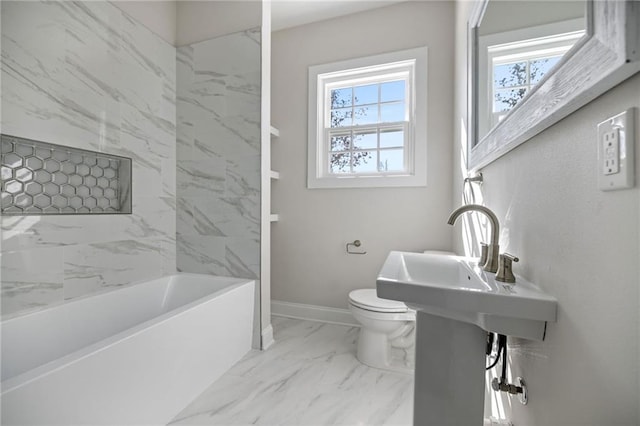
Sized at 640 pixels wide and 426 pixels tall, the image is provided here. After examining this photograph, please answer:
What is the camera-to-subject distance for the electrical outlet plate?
0.46 m

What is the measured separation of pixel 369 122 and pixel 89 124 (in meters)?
2.13

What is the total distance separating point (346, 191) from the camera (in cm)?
262

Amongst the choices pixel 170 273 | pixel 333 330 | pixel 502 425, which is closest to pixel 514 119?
pixel 502 425

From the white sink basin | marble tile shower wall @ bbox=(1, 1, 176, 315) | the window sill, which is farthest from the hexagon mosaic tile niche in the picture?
the white sink basin

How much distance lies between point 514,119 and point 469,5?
4.19 feet

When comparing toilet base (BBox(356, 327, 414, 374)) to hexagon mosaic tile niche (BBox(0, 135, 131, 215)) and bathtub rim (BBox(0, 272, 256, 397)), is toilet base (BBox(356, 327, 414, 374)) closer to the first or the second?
bathtub rim (BBox(0, 272, 256, 397))

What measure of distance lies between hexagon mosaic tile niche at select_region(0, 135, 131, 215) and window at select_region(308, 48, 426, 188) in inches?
60.7

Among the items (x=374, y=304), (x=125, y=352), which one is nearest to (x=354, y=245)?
(x=374, y=304)

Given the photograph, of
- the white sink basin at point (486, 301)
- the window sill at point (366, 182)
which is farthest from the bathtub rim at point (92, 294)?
the white sink basin at point (486, 301)

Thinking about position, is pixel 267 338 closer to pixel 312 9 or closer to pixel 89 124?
pixel 89 124

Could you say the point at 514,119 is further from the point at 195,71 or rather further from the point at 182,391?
the point at 195,71

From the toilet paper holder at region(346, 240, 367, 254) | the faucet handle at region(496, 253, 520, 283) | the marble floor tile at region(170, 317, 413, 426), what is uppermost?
the faucet handle at region(496, 253, 520, 283)

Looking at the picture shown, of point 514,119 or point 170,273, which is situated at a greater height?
point 514,119

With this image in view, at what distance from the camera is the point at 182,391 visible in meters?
1.49
